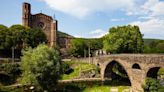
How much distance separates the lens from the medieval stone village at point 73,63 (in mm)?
57812

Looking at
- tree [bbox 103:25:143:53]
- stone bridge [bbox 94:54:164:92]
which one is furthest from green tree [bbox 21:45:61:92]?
tree [bbox 103:25:143:53]

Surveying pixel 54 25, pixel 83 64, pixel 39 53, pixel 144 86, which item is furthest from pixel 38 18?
pixel 144 86

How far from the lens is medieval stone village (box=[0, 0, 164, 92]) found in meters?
57.8

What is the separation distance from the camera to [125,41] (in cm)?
9706

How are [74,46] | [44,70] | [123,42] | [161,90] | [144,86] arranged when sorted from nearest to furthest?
1. [161,90]
2. [144,86]
3. [44,70]
4. [123,42]
5. [74,46]

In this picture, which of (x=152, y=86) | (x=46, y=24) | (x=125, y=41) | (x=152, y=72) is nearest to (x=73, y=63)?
(x=125, y=41)

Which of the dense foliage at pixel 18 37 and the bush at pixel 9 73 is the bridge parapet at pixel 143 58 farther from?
the dense foliage at pixel 18 37

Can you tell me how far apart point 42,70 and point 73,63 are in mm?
42314

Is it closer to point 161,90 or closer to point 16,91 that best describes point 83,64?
point 16,91

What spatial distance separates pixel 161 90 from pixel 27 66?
28156mm

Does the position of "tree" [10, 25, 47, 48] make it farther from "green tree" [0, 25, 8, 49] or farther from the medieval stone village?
"green tree" [0, 25, 8, 49]

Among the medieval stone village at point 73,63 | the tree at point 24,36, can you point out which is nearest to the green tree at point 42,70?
the medieval stone village at point 73,63

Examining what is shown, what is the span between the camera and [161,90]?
45.9 meters

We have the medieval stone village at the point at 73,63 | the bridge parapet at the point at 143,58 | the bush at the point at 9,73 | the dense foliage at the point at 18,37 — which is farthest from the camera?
the dense foliage at the point at 18,37
